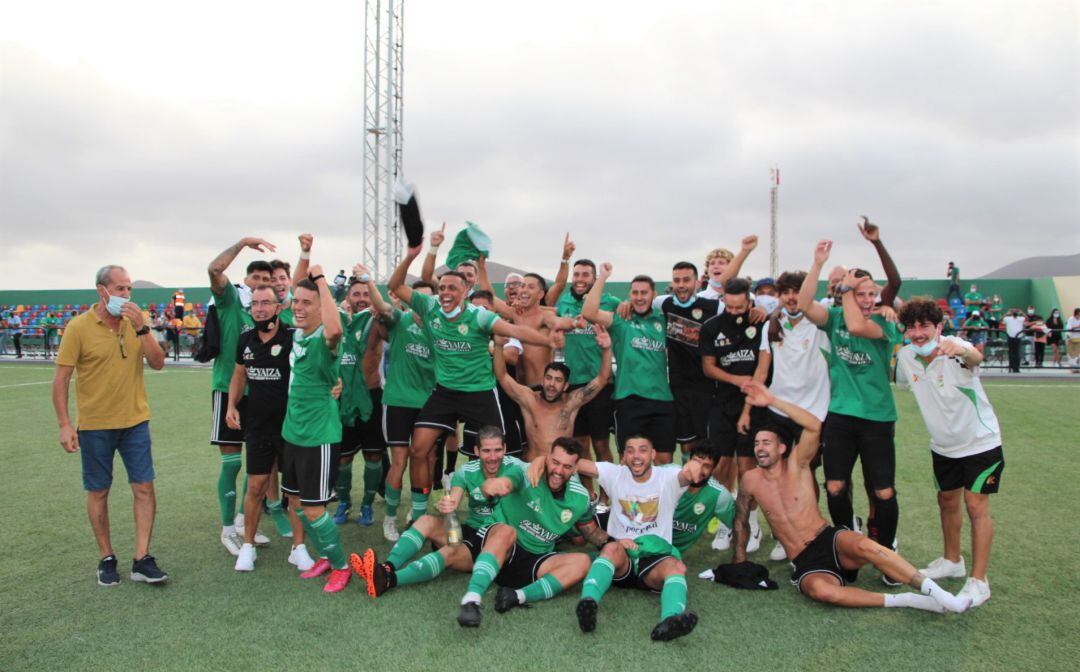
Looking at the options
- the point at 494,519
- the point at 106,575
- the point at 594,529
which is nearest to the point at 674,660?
the point at 594,529

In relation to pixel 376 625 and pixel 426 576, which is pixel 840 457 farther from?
pixel 376 625

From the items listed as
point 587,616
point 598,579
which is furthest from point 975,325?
point 587,616

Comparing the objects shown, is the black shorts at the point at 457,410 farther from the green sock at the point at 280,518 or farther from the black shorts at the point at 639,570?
the black shorts at the point at 639,570

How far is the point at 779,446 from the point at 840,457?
1.92ft

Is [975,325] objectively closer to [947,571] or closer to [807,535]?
[947,571]

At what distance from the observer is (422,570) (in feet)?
16.0

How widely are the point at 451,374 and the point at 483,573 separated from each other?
1.96m

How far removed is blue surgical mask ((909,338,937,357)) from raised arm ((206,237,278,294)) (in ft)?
16.2

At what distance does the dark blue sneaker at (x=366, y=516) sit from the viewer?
6594mm

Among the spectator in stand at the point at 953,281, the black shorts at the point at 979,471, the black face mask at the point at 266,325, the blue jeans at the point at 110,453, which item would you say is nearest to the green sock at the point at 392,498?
the black face mask at the point at 266,325

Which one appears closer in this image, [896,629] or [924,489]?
[896,629]

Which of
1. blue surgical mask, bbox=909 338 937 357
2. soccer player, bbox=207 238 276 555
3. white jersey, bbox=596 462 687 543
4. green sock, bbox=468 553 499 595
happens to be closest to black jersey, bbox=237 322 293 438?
soccer player, bbox=207 238 276 555

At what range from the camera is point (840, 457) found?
17.3ft

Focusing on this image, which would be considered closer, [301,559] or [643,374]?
[301,559]
